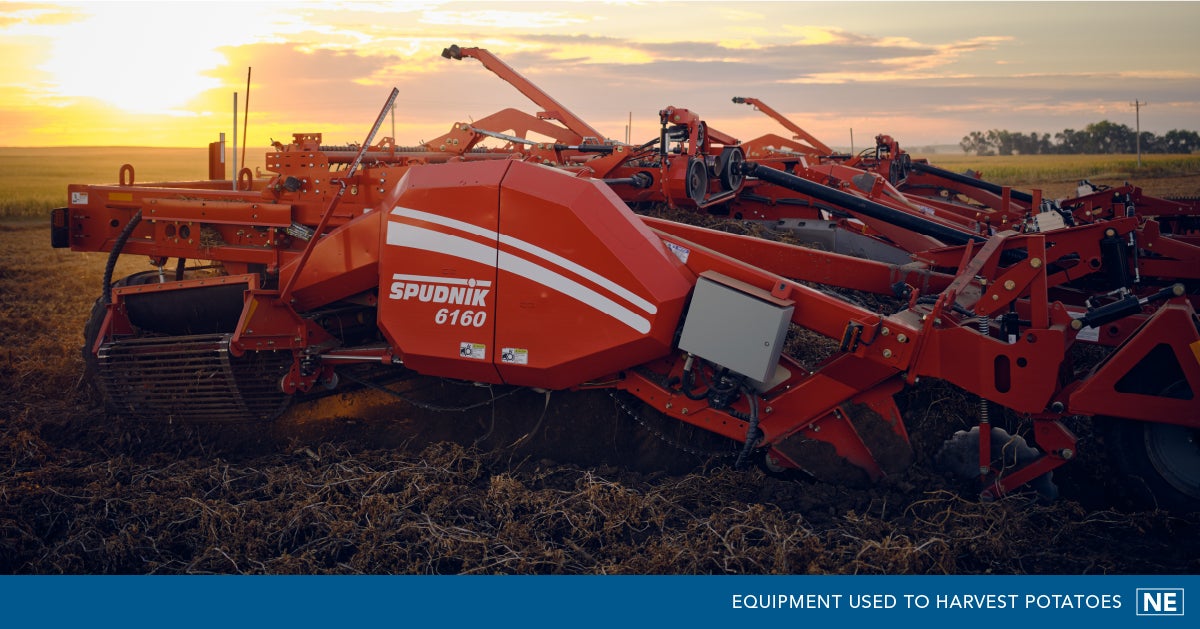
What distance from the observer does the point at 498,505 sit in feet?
16.7

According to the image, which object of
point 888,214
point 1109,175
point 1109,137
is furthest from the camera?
point 1109,137

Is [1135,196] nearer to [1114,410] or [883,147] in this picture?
[883,147]

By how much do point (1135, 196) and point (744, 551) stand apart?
824cm

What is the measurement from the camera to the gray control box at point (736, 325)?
4.89 m

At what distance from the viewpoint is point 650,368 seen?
5445mm

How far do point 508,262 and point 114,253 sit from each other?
3.44 metres

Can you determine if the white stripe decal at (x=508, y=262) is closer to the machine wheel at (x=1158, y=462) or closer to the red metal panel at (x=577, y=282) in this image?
the red metal panel at (x=577, y=282)

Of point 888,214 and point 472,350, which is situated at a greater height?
point 888,214

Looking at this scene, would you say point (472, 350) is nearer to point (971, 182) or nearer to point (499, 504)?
point (499, 504)

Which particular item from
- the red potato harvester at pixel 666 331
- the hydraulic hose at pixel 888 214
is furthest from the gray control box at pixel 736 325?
the hydraulic hose at pixel 888 214

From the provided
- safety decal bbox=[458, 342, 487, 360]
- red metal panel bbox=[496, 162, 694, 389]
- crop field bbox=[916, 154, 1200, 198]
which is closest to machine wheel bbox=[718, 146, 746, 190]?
red metal panel bbox=[496, 162, 694, 389]

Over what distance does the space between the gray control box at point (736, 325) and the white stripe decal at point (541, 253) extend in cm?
24

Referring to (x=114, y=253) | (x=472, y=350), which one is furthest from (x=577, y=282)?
(x=114, y=253)

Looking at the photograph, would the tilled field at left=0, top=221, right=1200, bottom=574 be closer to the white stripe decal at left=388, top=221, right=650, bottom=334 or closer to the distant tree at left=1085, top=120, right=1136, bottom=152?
the white stripe decal at left=388, top=221, right=650, bottom=334
